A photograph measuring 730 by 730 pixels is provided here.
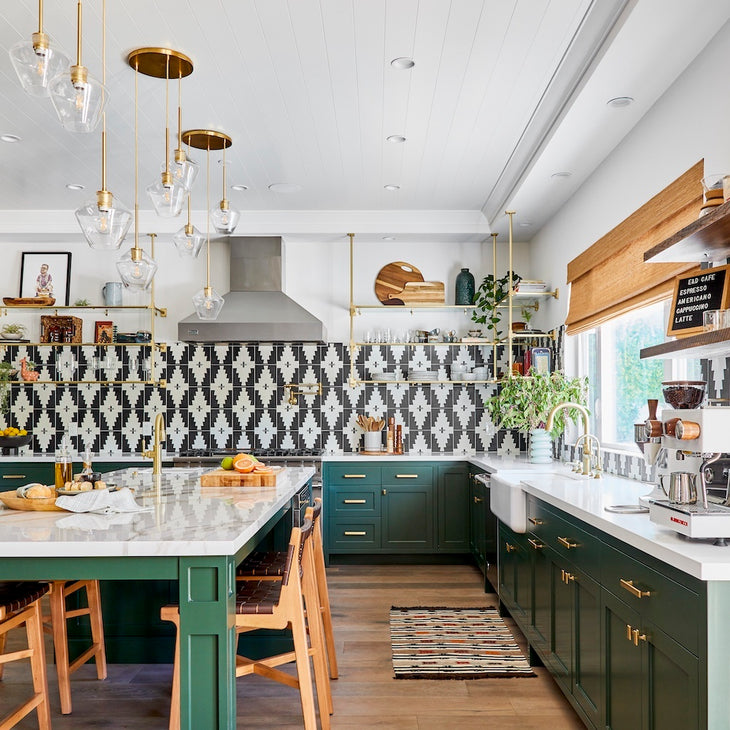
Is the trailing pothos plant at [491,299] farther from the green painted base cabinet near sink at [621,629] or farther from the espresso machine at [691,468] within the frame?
the espresso machine at [691,468]

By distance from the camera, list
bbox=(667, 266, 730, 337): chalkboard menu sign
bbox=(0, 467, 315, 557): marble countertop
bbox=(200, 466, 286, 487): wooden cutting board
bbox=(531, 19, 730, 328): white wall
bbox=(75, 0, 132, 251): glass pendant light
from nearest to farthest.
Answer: bbox=(0, 467, 315, 557): marble countertop → bbox=(667, 266, 730, 337): chalkboard menu sign → bbox=(75, 0, 132, 251): glass pendant light → bbox=(531, 19, 730, 328): white wall → bbox=(200, 466, 286, 487): wooden cutting board

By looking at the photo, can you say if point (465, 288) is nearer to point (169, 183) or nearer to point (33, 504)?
point (169, 183)

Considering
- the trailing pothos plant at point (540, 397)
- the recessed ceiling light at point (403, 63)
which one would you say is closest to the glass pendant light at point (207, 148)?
the recessed ceiling light at point (403, 63)

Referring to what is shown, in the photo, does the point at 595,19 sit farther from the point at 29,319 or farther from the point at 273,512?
the point at 29,319

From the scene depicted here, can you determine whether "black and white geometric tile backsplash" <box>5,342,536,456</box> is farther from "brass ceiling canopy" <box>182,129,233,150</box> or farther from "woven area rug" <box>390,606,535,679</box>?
"brass ceiling canopy" <box>182,129,233,150</box>

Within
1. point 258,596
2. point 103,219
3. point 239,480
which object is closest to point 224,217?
point 103,219

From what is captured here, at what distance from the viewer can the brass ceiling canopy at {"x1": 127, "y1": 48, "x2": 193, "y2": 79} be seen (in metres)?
3.08

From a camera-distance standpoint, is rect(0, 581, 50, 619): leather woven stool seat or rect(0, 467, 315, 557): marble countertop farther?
rect(0, 581, 50, 619): leather woven stool seat

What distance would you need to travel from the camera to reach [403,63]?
3201mm

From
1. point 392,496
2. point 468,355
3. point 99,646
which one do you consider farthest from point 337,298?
point 99,646

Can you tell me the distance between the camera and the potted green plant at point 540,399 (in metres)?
4.59

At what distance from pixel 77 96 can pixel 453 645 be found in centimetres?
301

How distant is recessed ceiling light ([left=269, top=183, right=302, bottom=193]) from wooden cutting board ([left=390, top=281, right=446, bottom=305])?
134 cm

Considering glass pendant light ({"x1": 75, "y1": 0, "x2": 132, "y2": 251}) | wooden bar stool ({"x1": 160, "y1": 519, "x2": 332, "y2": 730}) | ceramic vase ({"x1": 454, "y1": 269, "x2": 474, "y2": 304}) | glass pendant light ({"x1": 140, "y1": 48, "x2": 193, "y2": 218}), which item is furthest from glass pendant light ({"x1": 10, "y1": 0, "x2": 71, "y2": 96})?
ceramic vase ({"x1": 454, "y1": 269, "x2": 474, "y2": 304})
